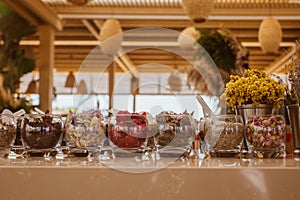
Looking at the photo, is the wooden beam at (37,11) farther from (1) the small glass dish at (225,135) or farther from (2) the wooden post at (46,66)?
(1) the small glass dish at (225,135)

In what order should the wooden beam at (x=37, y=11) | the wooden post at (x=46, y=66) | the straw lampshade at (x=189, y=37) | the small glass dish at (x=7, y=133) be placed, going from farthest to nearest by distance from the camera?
the wooden post at (x=46, y=66) → the wooden beam at (x=37, y=11) → the straw lampshade at (x=189, y=37) → the small glass dish at (x=7, y=133)

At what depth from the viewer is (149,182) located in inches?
55.7

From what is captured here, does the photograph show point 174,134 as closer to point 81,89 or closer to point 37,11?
point 37,11

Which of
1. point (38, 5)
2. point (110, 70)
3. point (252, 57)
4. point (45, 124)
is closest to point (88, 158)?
point (45, 124)

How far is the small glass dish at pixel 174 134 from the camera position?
170cm

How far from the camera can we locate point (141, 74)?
13.8 m

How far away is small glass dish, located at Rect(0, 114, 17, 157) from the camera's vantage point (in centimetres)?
177

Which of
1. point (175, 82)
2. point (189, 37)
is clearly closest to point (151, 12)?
point (189, 37)

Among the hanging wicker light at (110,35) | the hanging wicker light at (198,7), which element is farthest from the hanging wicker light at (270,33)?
the hanging wicker light at (110,35)

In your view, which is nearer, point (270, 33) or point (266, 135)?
point (266, 135)

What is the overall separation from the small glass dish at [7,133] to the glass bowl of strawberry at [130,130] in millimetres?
370

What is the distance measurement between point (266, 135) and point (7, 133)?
0.91m

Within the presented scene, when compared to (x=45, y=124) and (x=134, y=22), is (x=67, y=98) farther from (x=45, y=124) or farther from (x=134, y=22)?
(x=45, y=124)

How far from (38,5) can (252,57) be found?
604 centimetres
